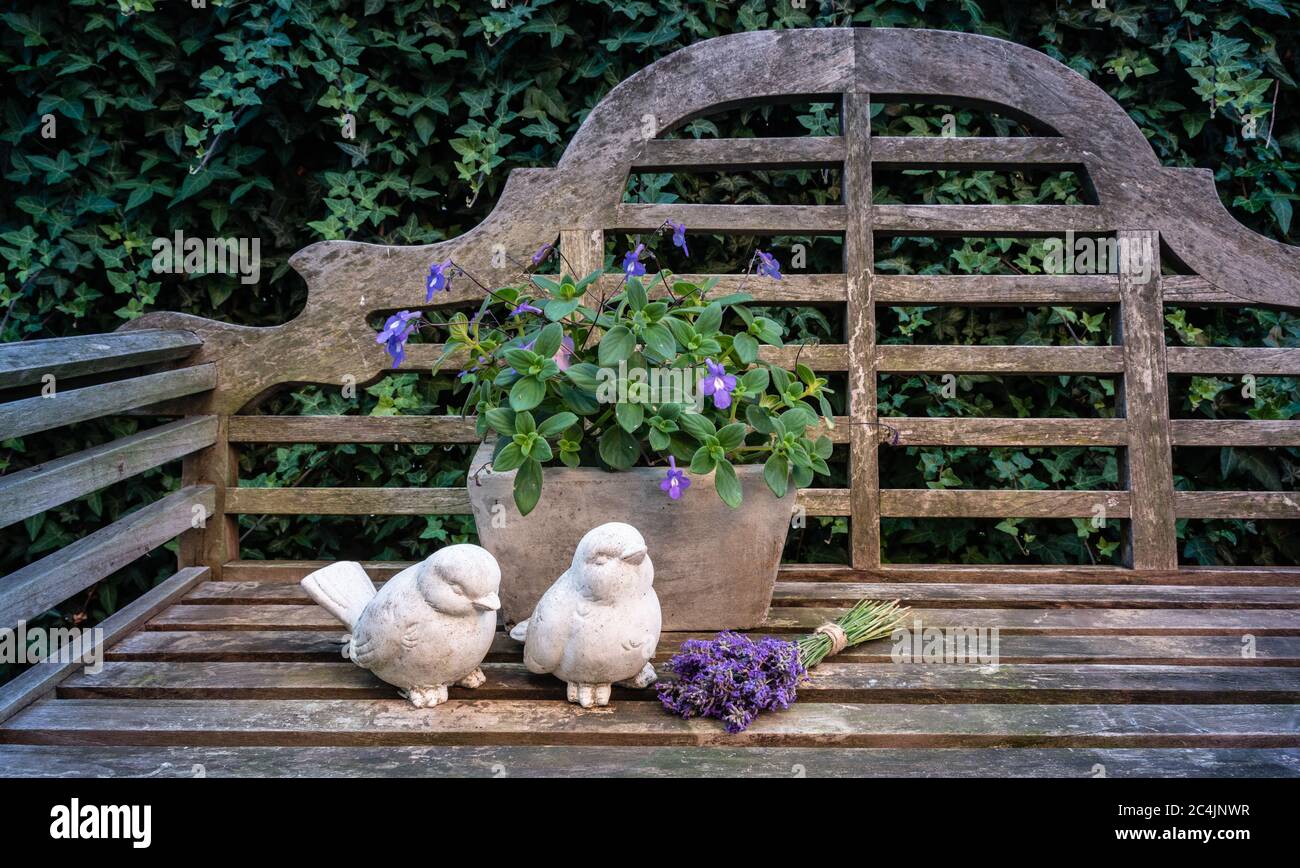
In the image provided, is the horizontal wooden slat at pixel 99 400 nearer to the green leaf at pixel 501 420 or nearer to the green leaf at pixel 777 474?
the green leaf at pixel 501 420

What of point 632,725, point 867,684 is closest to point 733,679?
point 632,725

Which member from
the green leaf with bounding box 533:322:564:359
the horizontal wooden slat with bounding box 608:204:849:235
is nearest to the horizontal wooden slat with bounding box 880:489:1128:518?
the horizontal wooden slat with bounding box 608:204:849:235

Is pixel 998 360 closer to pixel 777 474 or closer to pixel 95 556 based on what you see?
pixel 777 474

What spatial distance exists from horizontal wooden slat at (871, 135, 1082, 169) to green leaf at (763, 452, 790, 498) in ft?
3.66

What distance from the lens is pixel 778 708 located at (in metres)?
1.95

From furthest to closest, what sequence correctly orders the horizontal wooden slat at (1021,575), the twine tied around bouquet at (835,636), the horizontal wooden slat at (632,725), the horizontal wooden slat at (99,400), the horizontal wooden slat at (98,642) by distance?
the horizontal wooden slat at (1021,575)
the twine tied around bouquet at (835,636)
the horizontal wooden slat at (99,400)
the horizontal wooden slat at (98,642)
the horizontal wooden slat at (632,725)

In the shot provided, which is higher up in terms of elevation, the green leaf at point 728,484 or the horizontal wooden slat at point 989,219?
the horizontal wooden slat at point 989,219

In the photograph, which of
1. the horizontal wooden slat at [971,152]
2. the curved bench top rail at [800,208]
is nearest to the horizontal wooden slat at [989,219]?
the curved bench top rail at [800,208]

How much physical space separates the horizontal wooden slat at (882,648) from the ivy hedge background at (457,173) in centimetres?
90

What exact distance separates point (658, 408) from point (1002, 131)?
1772 mm

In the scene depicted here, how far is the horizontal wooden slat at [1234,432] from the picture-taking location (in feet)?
9.14

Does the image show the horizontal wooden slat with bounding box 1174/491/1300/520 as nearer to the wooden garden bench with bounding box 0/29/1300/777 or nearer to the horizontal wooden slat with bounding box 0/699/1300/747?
the wooden garden bench with bounding box 0/29/1300/777

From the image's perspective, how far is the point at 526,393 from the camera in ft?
7.11

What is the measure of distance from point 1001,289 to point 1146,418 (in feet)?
1.67
